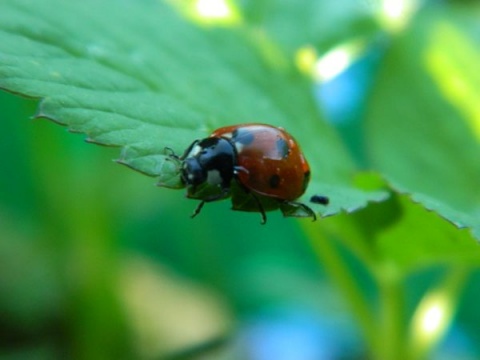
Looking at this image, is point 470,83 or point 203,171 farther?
point 470,83

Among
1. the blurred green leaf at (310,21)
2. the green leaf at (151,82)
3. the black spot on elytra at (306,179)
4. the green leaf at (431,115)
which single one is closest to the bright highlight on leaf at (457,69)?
the green leaf at (431,115)

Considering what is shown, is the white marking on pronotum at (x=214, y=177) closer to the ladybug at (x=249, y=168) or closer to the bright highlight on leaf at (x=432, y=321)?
the ladybug at (x=249, y=168)

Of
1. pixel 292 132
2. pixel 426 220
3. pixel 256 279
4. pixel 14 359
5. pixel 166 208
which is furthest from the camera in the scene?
pixel 166 208

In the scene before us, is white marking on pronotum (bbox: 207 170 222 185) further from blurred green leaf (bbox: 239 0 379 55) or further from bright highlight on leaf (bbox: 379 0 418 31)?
bright highlight on leaf (bbox: 379 0 418 31)

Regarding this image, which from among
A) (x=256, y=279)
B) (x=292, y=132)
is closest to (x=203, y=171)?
(x=292, y=132)

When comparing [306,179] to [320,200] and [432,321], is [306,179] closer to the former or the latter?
[320,200]

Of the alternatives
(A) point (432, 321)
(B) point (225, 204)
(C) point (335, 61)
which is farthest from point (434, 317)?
(B) point (225, 204)

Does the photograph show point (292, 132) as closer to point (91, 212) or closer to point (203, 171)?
point (203, 171)
